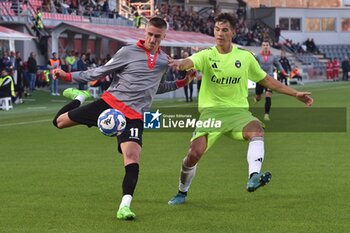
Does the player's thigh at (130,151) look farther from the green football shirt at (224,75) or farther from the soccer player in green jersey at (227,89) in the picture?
the green football shirt at (224,75)

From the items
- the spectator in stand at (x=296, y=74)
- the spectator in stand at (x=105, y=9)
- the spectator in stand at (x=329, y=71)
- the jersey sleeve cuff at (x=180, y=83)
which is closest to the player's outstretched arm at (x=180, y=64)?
the jersey sleeve cuff at (x=180, y=83)

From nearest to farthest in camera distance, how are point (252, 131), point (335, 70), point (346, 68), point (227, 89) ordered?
point (252, 131), point (227, 89), point (346, 68), point (335, 70)

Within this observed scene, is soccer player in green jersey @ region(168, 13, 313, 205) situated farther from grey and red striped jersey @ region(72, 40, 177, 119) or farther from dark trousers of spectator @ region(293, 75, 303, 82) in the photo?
dark trousers of spectator @ region(293, 75, 303, 82)

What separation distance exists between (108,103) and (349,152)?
7500mm

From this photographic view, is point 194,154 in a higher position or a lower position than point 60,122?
lower

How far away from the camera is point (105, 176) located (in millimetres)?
12562

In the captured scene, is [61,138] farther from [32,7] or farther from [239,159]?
[32,7]

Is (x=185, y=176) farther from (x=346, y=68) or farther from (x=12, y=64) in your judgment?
(x=346, y=68)

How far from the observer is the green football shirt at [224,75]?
9609 mm

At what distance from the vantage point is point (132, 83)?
921cm

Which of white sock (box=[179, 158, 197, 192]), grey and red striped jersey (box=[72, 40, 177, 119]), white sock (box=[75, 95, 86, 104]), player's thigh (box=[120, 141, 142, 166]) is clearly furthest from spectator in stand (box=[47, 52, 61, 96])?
player's thigh (box=[120, 141, 142, 166])

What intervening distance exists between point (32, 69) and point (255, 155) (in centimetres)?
3096

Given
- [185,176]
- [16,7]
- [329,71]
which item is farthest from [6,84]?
[329,71]

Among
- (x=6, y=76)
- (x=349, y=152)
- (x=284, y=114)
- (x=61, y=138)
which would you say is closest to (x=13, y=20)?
(x=6, y=76)
